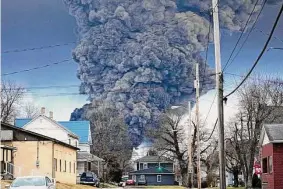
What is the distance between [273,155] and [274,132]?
1933 millimetres

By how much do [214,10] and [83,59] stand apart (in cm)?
10522

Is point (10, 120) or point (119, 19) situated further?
point (119, 19)

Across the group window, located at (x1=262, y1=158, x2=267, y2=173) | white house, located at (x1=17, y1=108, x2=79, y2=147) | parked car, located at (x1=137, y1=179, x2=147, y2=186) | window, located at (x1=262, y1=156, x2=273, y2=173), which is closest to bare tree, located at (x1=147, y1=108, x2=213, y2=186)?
white house, located at (x1=17, y1=108, x2=79, y2=147)

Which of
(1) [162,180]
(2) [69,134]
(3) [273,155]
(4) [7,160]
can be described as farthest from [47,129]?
(1) [162,180]

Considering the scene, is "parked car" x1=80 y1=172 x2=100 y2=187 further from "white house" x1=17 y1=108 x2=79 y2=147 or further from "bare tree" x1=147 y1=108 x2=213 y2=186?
"bare tree" x1=147 y1=108 x2=213 y2=186

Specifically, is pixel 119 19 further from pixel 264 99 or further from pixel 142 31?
pixel 264 99

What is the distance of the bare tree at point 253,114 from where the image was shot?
6322cm

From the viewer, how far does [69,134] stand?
76.3m

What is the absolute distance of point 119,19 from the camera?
13212 cm

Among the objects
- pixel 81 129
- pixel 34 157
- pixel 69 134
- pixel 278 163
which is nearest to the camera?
pixel 278 163

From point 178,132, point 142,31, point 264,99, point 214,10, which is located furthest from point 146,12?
point 214,10

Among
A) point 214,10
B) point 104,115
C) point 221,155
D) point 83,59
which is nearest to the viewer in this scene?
point 221,155

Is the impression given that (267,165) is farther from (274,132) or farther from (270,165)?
(274,132)

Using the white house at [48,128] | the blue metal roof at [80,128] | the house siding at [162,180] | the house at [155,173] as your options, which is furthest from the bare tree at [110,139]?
the white house at [48,128]
